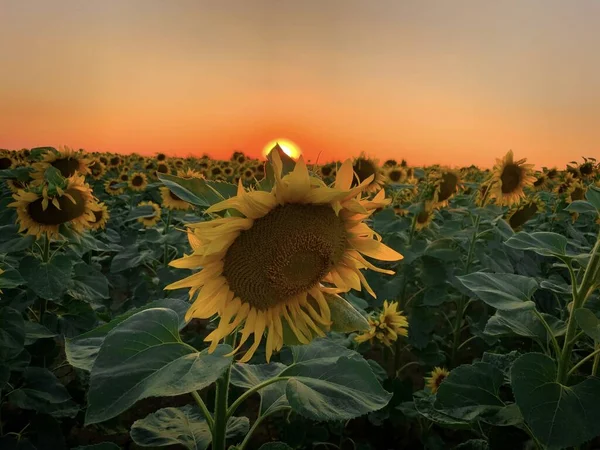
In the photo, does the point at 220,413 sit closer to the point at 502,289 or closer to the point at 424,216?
the point at 502,289

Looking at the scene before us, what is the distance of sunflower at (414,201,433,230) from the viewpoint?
16.5 ft

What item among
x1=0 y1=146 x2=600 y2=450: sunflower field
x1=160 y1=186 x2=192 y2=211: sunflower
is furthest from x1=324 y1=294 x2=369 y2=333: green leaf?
x1=160 y1=186 x2=192 y2=211: sunflower

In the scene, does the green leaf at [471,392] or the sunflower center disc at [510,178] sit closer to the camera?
the green leaf at [471,392]

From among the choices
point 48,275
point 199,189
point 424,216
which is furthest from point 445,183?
point 199,189

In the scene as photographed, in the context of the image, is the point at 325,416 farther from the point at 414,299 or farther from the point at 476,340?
the point at 476,340

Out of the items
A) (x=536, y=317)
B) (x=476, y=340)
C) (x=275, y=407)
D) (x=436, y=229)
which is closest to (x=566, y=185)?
(x=436, y=229)

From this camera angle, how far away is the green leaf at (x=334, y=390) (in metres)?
1.37

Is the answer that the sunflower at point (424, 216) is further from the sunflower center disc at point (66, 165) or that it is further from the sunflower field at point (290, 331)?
the sunflower center disc at point (66, 165)

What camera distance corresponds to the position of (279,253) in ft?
4.64

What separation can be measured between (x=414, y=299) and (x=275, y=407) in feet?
9.65

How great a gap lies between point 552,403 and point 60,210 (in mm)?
3390

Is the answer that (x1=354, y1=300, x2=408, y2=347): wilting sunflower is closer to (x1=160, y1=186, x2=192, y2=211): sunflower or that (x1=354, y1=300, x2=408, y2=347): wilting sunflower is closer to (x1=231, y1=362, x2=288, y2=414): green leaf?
(x1=231, y1=362, x2=288, y2=414): green leaf

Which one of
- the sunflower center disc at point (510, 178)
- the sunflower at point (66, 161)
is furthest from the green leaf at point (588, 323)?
the sunflower at point (66, 161)

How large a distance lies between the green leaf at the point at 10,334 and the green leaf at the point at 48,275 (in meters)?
0.33
